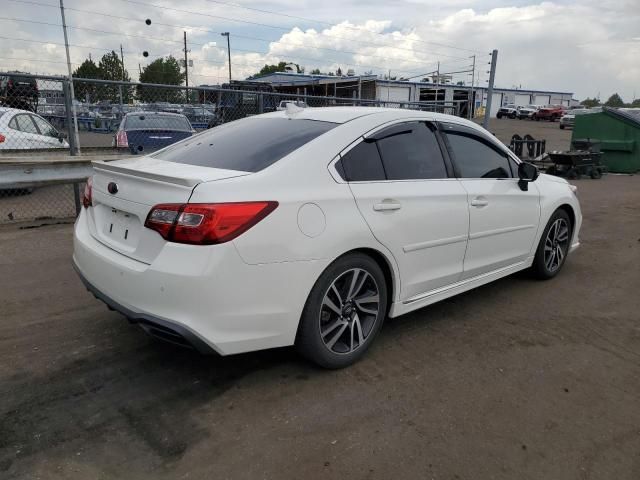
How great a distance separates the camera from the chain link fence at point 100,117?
27.0 feet

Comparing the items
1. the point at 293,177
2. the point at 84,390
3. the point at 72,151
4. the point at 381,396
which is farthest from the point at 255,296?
the point at 72,151

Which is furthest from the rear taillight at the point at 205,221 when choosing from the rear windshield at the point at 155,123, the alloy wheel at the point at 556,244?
the rear windshield at the point at 155,123

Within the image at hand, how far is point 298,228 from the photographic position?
Result: 2918mm

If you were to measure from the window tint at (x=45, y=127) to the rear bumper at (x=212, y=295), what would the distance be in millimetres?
8363

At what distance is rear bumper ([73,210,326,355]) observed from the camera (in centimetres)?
267

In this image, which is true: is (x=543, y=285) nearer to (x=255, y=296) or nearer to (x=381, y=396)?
(x=381, y=396)

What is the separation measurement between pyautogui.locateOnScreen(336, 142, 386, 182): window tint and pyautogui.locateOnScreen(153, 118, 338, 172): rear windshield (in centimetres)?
25

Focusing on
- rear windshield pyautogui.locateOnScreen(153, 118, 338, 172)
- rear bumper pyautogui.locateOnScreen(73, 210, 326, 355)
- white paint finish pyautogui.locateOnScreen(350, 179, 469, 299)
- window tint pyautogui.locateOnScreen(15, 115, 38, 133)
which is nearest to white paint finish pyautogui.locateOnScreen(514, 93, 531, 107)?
window tint pyautogui.locateOnScreen(15, 115, 38, 133)

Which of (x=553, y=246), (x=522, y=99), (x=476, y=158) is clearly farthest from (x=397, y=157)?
(x=522, y=99)

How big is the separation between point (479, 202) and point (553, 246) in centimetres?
166

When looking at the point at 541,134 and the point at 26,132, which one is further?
the point at 541,134

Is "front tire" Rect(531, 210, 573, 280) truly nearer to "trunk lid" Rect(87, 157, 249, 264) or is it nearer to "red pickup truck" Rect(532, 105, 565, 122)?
"trunk lid" Rect(87, 157, 249, 264)

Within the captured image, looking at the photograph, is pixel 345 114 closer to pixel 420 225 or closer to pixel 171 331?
pixel 420 225

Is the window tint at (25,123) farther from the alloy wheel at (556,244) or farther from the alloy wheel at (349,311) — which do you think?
the alloy wheel at (556,244)
